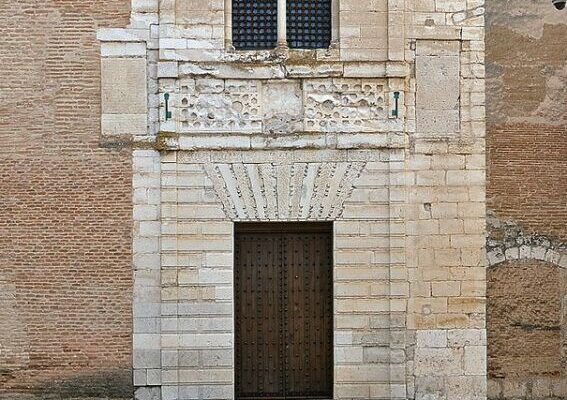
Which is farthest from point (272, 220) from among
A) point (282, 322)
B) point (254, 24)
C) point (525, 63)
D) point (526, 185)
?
point (525, 63)

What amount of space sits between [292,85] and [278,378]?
3.20 m

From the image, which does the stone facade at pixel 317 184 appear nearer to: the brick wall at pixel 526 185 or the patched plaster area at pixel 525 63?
the brick wall at pixel 526 185

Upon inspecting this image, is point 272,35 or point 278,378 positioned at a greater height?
point 272,35

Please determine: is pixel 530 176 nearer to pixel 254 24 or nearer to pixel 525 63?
pixel 525 63

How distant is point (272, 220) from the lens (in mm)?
8766

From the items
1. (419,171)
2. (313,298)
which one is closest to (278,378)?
(313,298)

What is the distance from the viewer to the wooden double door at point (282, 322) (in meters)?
8.95

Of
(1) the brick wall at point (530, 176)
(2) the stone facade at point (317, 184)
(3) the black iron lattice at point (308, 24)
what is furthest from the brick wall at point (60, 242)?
(1) the brick wall at point (530, 176)

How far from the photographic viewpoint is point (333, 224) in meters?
8.81

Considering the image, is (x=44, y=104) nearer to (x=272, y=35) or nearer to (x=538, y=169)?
(x=272, y=35)

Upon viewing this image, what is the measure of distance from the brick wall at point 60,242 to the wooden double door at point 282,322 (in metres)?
1.26

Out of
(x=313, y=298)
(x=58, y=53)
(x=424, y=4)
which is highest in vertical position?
(x=424, y=4)

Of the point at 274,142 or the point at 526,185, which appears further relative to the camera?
the point at 526,185

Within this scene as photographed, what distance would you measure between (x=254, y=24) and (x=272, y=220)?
2.16 meters
